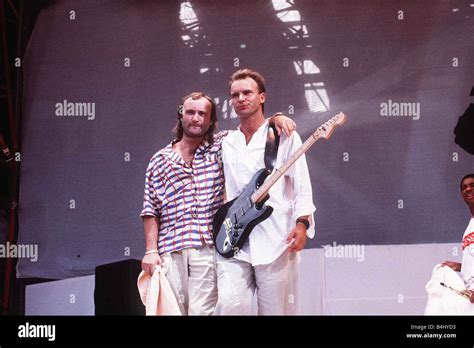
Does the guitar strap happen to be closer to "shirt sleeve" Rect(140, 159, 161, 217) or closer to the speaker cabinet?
"shirt sleeve" Rect(140, 159, 161, 217)

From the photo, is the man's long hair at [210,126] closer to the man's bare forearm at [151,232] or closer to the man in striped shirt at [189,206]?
the man in striped shirt at [189,206]

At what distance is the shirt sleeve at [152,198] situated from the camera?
3.96m

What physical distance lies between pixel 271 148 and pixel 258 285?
65cm

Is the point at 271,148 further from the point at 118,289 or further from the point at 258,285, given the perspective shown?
the point at 118,289

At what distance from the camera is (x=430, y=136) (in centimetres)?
432

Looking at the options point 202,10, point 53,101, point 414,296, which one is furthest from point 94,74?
point 414,296

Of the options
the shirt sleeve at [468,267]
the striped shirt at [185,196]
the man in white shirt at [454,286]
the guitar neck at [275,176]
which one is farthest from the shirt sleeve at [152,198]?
the shirt sleeve at [468,267]

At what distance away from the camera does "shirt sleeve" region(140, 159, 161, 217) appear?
13.0 ft

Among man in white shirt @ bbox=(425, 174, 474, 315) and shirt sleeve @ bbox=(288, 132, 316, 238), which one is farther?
man in white shirt @ bbox=(425, 174, 474, 315)

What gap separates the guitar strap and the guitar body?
37mm

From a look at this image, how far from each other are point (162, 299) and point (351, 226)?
1.14 meters

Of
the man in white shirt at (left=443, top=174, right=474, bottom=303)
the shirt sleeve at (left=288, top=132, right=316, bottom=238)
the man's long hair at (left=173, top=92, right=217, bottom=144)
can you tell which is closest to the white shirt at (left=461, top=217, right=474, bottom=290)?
the man in white shirt at (left=443, top=174, right=474, bottom=303)

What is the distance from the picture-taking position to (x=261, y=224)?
384cm
